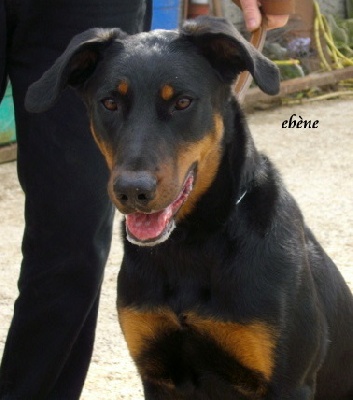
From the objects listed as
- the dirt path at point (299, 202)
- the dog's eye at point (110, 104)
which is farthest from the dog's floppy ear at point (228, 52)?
the dirt path at point (299, 202)

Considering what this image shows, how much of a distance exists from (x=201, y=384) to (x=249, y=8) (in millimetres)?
1345

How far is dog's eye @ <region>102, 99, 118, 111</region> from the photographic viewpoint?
9.92 feet

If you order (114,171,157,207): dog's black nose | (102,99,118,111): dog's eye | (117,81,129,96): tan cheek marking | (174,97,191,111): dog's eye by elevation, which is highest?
(117,81,129,96): tan cheek marking

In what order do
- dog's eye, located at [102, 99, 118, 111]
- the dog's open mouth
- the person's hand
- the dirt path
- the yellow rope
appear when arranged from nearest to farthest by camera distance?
1. the dog's open mouth
2. dog's eye, located at [102, 99, 118, 111]
3. the person's hand
4. the dirt path
5. the yellow rope

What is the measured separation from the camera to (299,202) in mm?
6609

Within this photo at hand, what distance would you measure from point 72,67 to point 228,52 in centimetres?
51

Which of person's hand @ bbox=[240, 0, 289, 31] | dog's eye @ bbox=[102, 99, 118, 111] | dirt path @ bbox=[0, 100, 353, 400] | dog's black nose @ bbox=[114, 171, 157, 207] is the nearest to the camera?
dog's black nose @ bbox=[114, 171, 157, 207]

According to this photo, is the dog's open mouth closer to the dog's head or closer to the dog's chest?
the dog's head

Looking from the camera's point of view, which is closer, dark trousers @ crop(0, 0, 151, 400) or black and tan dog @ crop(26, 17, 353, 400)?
black and tan dog @ crop(26, 17, 353, 400)

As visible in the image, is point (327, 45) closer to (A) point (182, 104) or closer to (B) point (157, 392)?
(B) point (157, 392)

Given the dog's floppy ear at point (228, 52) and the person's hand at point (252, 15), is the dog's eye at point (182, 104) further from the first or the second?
the person's hand at point (252, 15)

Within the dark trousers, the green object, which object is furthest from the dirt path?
the dark trousers

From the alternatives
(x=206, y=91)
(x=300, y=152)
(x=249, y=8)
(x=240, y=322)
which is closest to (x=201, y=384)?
(x=240, y=322)

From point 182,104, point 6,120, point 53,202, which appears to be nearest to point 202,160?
point 182,104
